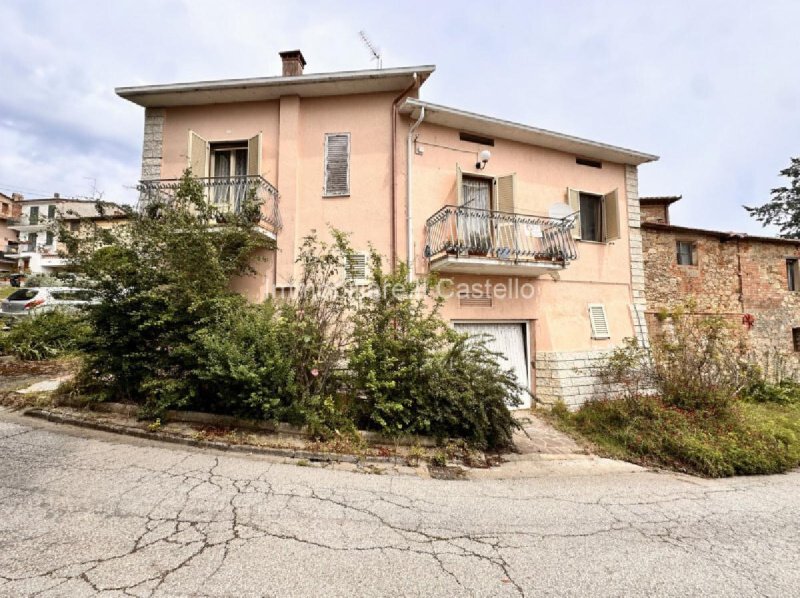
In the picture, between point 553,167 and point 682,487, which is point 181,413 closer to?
point 682,487

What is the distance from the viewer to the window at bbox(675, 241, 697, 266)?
36.0ft

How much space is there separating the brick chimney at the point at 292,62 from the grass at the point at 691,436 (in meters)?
10.2

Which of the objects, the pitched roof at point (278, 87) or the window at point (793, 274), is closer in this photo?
the pitched roof at point (278, 87)

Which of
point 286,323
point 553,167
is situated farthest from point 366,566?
point 553,167

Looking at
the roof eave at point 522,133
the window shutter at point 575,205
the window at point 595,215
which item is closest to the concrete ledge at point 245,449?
the roof eave at point 522,133

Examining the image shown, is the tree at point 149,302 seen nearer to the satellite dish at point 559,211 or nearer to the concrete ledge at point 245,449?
the concrete ledge at point 245,449

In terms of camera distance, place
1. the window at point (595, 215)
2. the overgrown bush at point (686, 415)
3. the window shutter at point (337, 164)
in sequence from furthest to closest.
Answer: the window at point (595, 215) → the window shutter at point (337, 164) → the overgrown bush at point (686, 415)

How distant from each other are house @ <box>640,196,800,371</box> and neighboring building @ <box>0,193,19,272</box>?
52.8 meters

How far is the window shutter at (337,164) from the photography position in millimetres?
7926

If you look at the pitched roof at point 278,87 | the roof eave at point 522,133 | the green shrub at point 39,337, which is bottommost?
the green shrub at point 39,337

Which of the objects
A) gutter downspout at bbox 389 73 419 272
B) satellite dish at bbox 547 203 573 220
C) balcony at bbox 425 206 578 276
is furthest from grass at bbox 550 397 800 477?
gutter downspout at bbox 389 73 419 272

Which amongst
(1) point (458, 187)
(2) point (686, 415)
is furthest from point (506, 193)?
(2) point (686, 415)

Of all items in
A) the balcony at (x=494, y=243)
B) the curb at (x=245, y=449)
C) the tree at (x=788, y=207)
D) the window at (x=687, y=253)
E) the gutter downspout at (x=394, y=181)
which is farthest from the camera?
the tree at (x=788, y=207)

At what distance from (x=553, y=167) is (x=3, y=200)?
55880 mm
